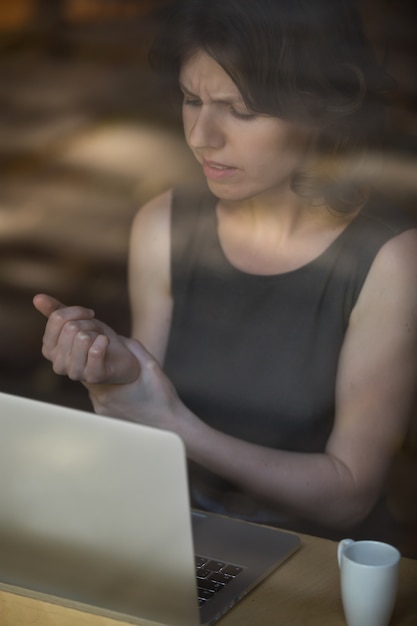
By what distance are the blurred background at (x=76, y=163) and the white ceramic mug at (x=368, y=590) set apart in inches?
16.8

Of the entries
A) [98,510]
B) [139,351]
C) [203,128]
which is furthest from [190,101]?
[98,510]

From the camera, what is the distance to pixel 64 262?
200 cm

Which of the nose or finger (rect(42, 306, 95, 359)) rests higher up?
the nose

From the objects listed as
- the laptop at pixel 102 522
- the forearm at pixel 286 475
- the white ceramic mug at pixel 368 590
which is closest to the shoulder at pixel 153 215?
the forearm at pixel 286 475

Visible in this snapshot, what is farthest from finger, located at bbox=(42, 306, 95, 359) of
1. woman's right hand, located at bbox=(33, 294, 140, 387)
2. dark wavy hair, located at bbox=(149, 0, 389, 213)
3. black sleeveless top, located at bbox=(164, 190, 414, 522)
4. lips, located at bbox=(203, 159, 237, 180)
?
dark wavy hair, located at bbox=(149, 0, 389, 213)

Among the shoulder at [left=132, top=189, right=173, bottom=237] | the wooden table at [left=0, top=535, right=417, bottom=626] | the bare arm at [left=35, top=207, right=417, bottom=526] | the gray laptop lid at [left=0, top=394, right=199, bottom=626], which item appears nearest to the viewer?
the gray laptop lid at [left=0, top=394, right=199, bottom=626]

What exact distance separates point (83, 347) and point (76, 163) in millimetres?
303

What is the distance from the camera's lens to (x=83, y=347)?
195 centimetres

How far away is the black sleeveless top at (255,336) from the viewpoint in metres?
1.83

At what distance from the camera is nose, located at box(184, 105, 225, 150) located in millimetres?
1812

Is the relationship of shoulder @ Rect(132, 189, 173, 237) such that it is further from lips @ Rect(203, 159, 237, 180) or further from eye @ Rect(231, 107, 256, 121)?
eye @ Rect(231, 107, 256, 121)

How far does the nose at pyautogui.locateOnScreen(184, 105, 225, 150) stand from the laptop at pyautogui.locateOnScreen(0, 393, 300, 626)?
569 millimetres

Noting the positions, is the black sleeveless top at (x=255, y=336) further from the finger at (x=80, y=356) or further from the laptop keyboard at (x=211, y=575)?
the laptop keyboard at (x=211, y=575)

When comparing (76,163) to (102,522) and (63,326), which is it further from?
(102,522)
